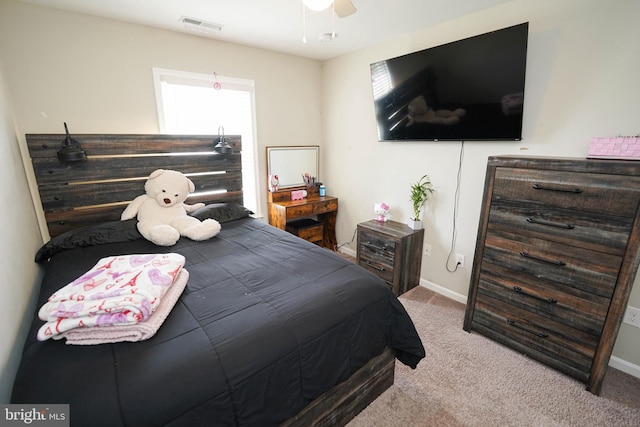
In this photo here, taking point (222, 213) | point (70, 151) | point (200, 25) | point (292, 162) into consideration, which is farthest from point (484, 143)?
point (70, 151)

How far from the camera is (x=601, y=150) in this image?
1.59 metres

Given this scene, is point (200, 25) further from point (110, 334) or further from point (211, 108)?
point (110, 334)

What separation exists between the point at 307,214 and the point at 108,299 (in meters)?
2.41

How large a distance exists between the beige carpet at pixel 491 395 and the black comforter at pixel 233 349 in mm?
282

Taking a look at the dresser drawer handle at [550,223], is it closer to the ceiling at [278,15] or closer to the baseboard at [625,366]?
the baseboard at [625,366]

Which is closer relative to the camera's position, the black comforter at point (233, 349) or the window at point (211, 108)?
the black comforter at point (233, 349)

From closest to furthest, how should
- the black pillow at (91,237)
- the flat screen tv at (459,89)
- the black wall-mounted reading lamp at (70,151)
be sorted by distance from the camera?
1. the black pillow at (91,237)
2. the flat screen tv at (459,89)
3. the black wall-mounted reading lamp at (70,151)

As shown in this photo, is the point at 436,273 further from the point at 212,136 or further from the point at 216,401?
the point at 212,136

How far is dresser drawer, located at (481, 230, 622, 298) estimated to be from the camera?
5.05 feet

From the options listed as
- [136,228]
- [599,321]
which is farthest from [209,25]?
[599,321]

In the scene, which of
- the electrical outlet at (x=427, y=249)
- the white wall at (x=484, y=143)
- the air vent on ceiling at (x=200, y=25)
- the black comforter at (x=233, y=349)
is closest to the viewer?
the black comforter at (x=233, y=349)

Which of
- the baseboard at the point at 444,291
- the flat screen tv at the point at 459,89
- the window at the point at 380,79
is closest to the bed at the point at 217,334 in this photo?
the baseboard at the point at 444,291

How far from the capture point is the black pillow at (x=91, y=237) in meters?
1.86

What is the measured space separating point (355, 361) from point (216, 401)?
26.2 inches
